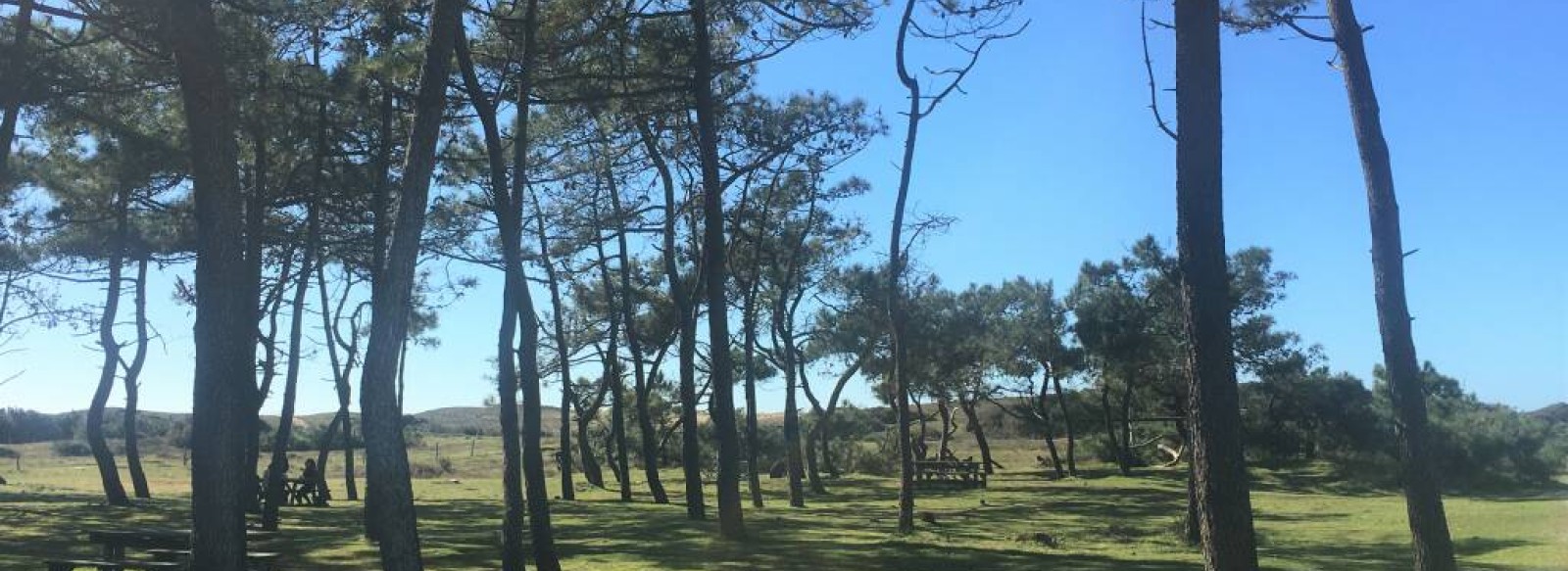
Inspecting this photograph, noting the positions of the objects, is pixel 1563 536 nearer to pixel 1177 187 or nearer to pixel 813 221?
pixel 1177 187

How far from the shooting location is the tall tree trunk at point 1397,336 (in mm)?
8891

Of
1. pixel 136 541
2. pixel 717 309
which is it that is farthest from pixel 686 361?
pixel 136 541

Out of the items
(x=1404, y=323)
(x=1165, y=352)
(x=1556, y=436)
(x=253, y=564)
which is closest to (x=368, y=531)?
(x=253, y=564)

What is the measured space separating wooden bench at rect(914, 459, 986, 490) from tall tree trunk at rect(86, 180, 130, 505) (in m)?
21.9

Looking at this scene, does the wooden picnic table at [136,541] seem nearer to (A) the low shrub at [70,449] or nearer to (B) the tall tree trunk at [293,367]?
(B) the tall tree trunk at [293,367]

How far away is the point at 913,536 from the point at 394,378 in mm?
9486

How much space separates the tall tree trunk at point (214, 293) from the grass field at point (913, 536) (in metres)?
3.35

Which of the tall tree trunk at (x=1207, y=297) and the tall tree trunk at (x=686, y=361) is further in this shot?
the tall tree trunk at (x=686, y=361)

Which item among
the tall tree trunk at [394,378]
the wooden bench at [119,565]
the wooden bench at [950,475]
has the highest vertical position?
the tall tree trunk at [394,378]

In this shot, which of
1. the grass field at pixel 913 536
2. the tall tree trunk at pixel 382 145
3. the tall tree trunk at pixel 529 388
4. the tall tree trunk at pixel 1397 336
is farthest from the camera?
the tall tree trunk at pixel 382 145

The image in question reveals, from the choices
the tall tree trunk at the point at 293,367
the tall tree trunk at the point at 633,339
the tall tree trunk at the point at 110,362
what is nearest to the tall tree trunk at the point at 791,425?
the tall tree trunk at the point at 633,339

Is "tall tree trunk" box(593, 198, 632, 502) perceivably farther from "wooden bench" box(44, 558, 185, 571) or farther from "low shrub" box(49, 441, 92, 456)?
"low shrub" box(49, 441, 92, 456)

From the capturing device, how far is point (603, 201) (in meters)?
25.3

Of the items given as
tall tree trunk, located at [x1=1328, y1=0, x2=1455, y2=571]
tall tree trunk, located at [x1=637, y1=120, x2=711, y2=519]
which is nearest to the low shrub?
tall tree trunk, located at [x1=637, y1=120, x2=711, y2=519]
